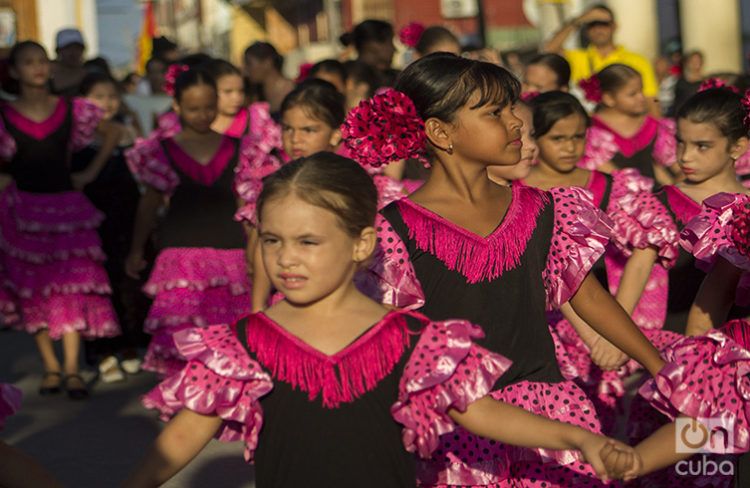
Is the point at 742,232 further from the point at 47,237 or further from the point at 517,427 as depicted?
the point at 47,237

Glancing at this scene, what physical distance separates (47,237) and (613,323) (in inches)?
216

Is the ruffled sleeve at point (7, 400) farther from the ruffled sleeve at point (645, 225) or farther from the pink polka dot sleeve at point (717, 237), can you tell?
the ruffled sleeve at point (645, 225)

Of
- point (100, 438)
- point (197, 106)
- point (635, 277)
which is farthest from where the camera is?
point (197, 106)

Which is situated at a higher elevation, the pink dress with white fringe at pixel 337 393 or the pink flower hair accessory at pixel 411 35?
the pink flower hair accessory at pixel 411 35

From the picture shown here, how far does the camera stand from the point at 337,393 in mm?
3904

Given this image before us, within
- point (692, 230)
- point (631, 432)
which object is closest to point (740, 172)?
point (631, 432)

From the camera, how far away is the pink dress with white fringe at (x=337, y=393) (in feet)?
12.7

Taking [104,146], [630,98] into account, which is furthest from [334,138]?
[630,98]


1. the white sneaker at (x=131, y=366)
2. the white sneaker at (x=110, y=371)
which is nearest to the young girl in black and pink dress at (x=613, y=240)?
the white sneaker at (x=110, y=371)

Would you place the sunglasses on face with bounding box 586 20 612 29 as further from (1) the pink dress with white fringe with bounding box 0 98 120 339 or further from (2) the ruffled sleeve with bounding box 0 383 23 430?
(2) the ruffled sleeve with bounding box 0 383 23 430

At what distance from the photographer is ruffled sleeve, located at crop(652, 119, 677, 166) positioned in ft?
32.8

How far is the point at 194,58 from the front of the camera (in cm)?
1138

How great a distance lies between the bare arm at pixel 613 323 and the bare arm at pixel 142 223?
4.41 metres

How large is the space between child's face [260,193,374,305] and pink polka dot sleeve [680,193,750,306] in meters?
1.64
